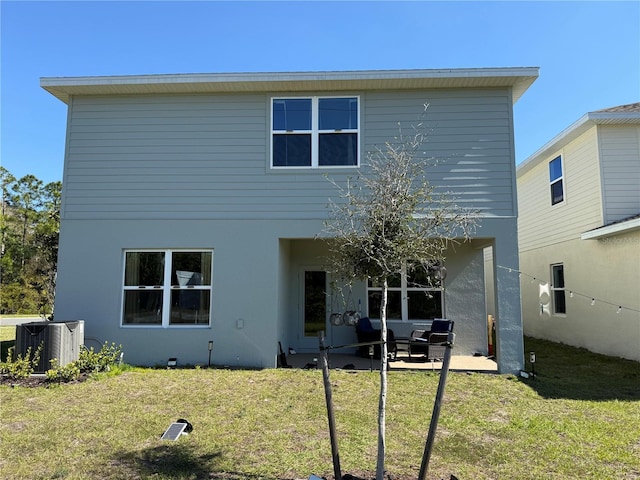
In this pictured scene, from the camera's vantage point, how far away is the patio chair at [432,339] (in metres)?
8.38

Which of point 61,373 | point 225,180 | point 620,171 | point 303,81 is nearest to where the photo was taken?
point 61,373

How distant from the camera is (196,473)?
12.2 feet

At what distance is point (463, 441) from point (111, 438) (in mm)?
3881

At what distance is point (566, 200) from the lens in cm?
1192

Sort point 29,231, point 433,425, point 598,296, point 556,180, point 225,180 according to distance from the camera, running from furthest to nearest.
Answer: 1. point 29,231
2. point 556,180
3. point 598,296
4. point 225,180
5. point 433,425

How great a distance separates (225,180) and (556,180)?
9.90 meters

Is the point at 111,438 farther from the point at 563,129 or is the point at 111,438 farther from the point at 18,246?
the point at 18,246

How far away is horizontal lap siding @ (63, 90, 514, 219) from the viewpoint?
27.3ft

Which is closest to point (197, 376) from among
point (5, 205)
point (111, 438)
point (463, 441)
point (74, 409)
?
point (74, 409)

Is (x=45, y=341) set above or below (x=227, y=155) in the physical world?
below

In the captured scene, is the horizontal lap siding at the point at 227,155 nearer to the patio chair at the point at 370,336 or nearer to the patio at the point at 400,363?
the patio chair at the point at 370,336

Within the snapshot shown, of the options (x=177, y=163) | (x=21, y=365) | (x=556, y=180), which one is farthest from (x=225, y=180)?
(x=556, y=180)

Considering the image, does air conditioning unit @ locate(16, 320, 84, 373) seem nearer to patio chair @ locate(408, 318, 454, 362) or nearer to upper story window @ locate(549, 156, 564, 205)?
patio chair @ locate(408, 318, 454, 362)

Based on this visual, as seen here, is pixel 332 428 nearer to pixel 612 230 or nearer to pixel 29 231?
pixel 612 230
